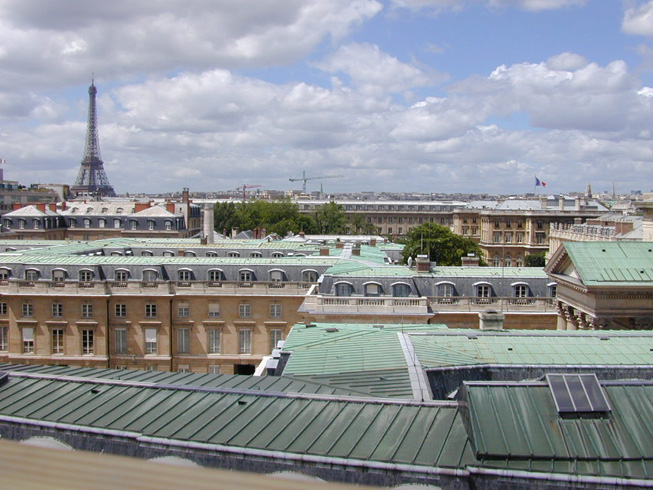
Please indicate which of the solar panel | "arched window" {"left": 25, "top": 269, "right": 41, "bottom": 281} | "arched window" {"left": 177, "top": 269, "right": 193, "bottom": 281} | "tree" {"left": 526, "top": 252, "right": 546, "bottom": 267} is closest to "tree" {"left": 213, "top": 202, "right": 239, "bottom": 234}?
"tree" {"left": 526, "top": 252, "right": 546, "bottom": 267}

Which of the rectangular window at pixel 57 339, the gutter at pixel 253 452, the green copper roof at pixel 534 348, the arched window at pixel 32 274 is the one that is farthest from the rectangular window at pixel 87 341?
the gutter at pixel 253 452

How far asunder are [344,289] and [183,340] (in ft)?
42.8

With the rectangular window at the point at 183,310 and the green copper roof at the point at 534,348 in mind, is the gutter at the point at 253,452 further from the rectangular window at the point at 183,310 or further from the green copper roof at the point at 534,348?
the rectangular window at the point at 183,310

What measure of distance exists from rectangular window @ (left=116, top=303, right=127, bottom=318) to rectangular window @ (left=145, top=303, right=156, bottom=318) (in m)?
1.31

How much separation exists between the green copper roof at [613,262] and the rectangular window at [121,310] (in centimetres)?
2702

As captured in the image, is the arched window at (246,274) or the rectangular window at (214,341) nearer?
Result: the rectangular window at (214,341)

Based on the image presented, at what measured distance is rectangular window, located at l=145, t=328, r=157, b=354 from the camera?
44750mm

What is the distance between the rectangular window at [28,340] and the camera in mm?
44812

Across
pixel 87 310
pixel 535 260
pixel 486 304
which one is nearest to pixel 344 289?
pixel 486 304

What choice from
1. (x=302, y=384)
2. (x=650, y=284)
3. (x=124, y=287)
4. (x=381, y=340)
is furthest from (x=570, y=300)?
(x=124, y=287)

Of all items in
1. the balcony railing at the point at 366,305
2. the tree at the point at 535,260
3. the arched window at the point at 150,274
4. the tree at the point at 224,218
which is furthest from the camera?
the tree at the point at 224,218

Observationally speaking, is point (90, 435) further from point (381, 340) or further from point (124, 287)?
point (124, 287)

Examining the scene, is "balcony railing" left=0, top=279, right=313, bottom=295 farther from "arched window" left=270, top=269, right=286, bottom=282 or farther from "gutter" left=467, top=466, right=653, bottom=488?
"gutter" left=467, top=466, right=653, bottom=488

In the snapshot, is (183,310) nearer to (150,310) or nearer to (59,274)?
(150,310)
